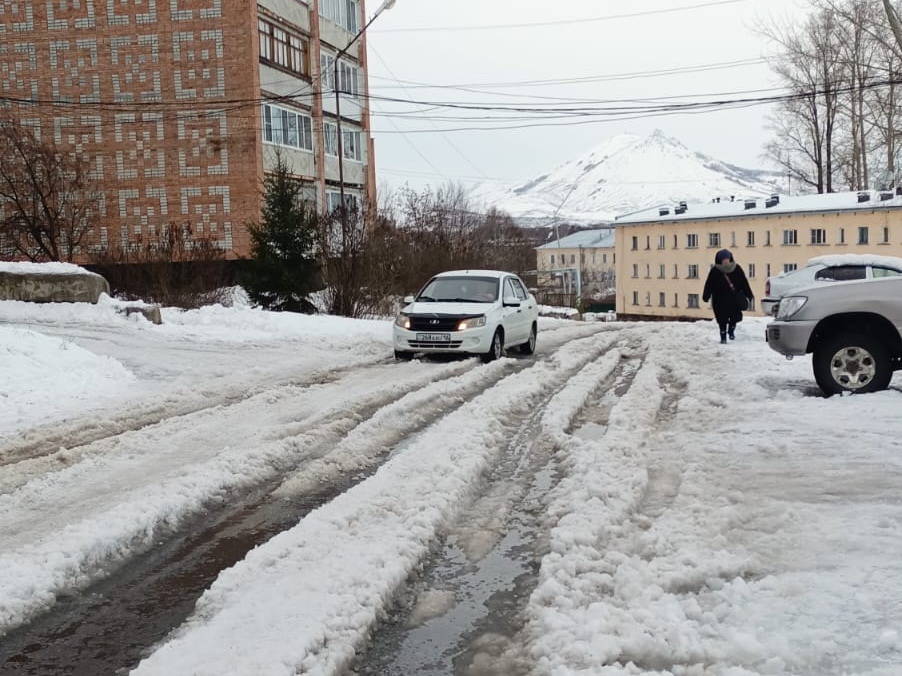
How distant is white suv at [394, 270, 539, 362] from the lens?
15.2 meters

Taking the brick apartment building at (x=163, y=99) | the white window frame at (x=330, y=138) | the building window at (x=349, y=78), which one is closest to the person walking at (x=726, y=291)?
the brick apartment building at (x=163, y=99)

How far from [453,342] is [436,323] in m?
0.46

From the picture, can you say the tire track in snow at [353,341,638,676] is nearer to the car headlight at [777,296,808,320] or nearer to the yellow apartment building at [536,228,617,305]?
the car headlight at [777,296,808,320]

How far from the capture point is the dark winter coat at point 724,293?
16859mm

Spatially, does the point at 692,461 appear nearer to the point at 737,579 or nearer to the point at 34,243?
the point at 737,579

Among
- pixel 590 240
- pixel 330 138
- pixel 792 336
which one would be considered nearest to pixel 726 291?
pixel 792 336

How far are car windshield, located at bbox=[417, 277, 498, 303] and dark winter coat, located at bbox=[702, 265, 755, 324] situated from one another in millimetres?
4090

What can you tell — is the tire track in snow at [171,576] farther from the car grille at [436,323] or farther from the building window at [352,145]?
the building window at [352,145]

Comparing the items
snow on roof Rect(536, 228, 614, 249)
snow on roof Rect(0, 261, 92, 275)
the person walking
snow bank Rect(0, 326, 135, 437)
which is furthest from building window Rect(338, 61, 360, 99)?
snow on roof Rect(536, 228, 614, 249)

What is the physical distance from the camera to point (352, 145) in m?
43.4

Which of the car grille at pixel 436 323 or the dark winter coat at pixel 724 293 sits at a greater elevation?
the dark winter coat at pixel 724 293

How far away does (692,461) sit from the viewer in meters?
6.84

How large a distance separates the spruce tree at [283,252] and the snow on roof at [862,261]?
45.7 feet

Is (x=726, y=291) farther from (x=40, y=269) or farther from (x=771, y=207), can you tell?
(x=771, y=207)
